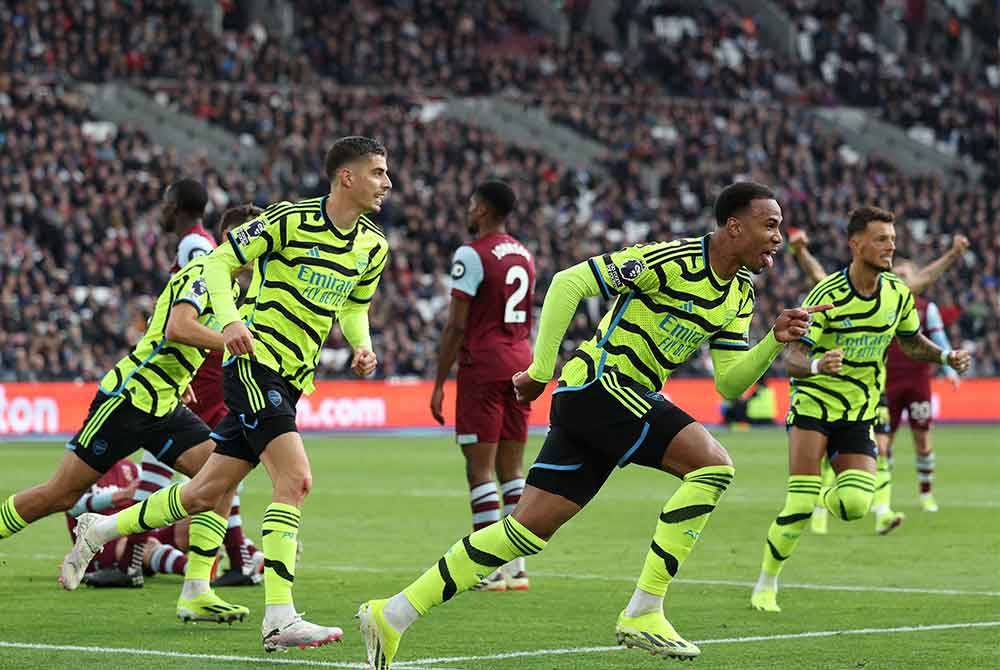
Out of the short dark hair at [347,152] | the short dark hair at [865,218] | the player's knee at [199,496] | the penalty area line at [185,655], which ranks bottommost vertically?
the penalty area line at [185,655]

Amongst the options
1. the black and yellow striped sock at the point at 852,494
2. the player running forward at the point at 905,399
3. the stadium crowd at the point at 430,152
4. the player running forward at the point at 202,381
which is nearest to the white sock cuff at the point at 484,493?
the player running forward at the point at 202,381

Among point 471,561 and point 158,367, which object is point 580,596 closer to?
point 158,367

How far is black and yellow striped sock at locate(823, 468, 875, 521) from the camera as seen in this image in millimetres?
10742

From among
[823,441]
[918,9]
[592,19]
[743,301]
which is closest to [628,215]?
[592,19]

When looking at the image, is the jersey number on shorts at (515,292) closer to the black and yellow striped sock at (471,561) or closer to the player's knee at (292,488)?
the player's knee at (292,488)

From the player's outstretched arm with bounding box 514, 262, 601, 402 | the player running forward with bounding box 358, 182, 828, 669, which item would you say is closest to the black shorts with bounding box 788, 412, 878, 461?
the player running forward with bounding box 358, 182, 828, 669

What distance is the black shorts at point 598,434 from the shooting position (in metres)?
7.76

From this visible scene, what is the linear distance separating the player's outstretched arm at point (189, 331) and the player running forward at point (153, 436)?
10 mm

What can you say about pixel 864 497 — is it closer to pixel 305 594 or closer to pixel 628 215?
pixel 305 594

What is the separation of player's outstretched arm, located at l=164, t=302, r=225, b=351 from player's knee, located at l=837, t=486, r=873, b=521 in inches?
156

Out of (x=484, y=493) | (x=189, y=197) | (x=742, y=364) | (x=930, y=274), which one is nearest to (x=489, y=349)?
(x=484, y=493)

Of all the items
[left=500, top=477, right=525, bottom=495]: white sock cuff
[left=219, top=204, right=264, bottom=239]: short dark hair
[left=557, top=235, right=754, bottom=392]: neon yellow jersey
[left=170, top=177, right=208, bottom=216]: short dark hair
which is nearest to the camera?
[left=557, top=235, right=754, bottom=392]: neon yellow jersey

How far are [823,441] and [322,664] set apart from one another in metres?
4.15

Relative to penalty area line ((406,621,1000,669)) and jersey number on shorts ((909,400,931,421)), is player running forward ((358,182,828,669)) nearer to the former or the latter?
penalty area line ((406,621,1000,669))
